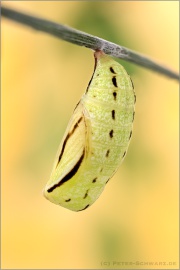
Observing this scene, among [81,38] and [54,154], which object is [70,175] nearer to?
[81,38]

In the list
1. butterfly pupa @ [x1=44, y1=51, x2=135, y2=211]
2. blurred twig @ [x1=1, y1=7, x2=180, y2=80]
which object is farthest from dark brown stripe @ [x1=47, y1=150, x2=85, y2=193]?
blurred twig @ [x1=1, y1=7, x2=180, y2=80]

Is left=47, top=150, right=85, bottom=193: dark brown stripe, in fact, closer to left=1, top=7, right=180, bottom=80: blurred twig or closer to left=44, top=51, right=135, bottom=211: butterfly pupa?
left=44, top=51, right=135, bottom=211: butterfly pupa

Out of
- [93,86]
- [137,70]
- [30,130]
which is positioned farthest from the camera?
[30,130]

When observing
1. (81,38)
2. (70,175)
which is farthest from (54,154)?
(81,38)

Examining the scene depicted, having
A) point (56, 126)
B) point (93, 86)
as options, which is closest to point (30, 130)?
point (56, 126)

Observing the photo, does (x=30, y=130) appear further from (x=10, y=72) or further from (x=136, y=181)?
(x=136, y=181)

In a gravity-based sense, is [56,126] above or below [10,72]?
below
